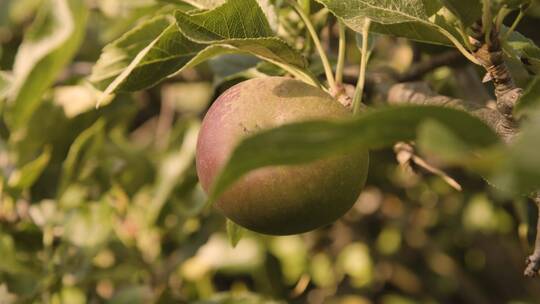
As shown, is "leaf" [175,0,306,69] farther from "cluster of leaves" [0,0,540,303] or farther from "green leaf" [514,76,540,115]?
"green leaf" [514,76,540,115]

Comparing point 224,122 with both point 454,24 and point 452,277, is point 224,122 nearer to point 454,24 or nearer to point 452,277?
point 454,24

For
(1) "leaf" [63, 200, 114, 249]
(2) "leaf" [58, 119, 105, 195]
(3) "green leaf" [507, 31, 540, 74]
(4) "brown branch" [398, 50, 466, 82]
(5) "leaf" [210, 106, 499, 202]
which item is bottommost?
(1) "leaf" [63, 200, 114, 249]

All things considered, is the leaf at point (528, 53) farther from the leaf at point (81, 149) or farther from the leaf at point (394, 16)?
the leaf at point (81, 149)

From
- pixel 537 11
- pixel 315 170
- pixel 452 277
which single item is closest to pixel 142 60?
pixel 315 170

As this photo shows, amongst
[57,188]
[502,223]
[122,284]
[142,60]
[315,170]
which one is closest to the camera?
[315,170]

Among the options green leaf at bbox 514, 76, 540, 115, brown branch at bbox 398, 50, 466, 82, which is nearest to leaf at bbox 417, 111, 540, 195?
green leaf at bbox 514, 76, 540, 115

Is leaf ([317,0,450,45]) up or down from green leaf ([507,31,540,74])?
up

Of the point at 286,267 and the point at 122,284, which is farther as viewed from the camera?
the point at 286,267
